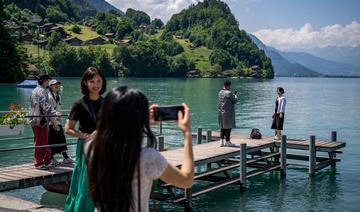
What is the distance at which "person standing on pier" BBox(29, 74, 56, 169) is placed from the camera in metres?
11.2

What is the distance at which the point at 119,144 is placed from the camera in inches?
128

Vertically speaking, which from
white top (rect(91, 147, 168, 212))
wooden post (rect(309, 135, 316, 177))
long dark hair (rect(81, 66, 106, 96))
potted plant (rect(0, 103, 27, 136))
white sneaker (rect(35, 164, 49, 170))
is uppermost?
long dark hair (rect(81, 66, 106, 96))

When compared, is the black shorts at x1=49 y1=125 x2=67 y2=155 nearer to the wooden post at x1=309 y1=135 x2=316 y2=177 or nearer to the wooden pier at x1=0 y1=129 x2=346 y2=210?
the wooden pier at x1=0 y1=129 x2=346 y2=210

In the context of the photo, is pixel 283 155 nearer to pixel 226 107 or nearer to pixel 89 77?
pixel 226 107

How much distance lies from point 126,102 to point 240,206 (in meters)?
12.8

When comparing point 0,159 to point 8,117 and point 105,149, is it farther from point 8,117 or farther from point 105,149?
point 105,149

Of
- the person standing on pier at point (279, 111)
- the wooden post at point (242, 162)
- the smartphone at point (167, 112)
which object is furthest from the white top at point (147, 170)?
the person standing on pier at point (279, 111)

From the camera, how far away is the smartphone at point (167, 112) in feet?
11.6

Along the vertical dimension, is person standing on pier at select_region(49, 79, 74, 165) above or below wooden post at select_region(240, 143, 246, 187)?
above

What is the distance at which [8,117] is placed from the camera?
15.3 m

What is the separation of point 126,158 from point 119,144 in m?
0.10

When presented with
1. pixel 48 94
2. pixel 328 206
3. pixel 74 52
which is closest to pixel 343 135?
pixel 328 206

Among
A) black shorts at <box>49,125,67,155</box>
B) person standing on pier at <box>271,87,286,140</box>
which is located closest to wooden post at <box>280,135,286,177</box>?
person standing on pier at <box>271,87,286,140</box>

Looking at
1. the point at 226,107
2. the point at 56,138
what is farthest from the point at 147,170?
the point at 226,107
